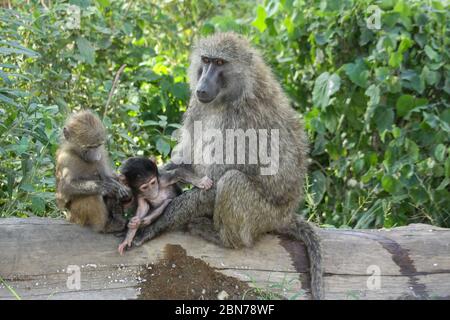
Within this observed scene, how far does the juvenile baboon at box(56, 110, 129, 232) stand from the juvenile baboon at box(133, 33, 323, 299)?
285 mm

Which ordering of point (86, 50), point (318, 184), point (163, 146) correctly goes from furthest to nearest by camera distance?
point (318, 184) < point (86, 50) < point (163, 146)

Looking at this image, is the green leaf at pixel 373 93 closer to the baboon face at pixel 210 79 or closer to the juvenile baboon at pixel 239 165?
the juvenile baboon at pixel 239 165

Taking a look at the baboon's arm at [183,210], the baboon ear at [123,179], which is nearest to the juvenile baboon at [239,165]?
the baboon's arm at [183,210]

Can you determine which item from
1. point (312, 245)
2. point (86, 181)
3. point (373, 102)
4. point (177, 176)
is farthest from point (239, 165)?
point (373, 102)

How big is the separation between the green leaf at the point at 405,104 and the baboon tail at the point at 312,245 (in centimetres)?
232

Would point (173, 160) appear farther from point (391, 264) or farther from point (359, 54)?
point (359, 54)

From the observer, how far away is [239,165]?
4.70 metres

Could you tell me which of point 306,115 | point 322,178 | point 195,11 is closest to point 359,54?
point 306,115

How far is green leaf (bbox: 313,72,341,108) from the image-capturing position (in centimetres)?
693

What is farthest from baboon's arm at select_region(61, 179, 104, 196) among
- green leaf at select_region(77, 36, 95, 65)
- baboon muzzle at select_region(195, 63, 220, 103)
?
green leaf at select_region(77, 36, 95, 65)

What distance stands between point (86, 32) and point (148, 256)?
303 centimetres

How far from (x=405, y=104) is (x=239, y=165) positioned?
262 centimetres

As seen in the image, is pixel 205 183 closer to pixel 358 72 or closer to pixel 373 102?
pixel 373 102

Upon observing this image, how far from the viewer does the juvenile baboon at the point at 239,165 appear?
4.57 m
